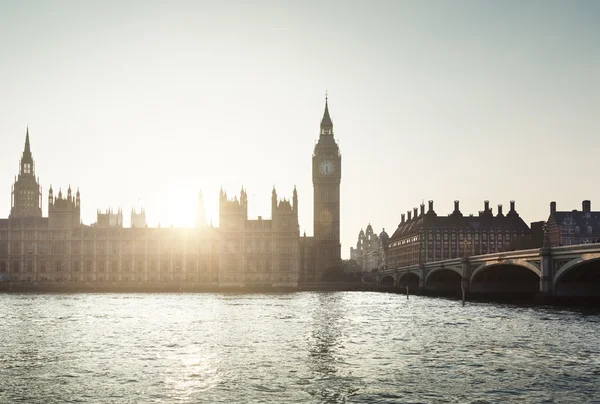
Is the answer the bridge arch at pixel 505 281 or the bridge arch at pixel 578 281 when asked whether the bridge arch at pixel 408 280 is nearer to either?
the bridge arch at pixel 505 281

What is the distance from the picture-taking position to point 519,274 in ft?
327

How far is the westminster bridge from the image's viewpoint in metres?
68.8

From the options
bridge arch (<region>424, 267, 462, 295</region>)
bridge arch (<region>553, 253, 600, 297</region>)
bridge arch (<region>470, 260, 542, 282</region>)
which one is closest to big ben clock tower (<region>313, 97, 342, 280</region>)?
bridge arch (<region>424, 267, 462, 295</region>)

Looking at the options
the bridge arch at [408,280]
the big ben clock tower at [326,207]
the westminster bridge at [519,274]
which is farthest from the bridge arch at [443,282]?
the big ben clock tower at [326,207]

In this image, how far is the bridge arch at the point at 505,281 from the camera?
9781 centimetres

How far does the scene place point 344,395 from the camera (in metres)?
26.3

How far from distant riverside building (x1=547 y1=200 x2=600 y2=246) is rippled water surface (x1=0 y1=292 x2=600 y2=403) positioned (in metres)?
107

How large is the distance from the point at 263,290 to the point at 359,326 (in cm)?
9974

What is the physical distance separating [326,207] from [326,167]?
11.4m

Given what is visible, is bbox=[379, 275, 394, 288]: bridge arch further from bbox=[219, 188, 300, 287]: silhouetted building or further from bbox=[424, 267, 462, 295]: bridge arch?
bbox=[424, 267, 462, 295]: bridge arch

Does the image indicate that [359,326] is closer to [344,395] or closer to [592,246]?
Result: [592,246]

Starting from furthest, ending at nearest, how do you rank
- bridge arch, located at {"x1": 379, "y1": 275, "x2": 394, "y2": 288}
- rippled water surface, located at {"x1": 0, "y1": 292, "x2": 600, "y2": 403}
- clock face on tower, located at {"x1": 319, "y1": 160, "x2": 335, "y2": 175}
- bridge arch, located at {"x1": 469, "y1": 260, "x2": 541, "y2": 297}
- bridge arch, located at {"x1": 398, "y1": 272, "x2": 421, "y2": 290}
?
1. clock face on tower, located at {"x1": 319, "y1": 160, "x2": 335, "y2": 175}
2. bridge arch, located at {"x1": 379, "y1": 275, "x2": 394, "y2": 288}
3. bridge arch, located at {"x1": 398, "y1": 272, "x2": 421, "y2": 290}
4. bridge arch, located at {"x1": 469, "y1": 260, "x2": 541, "y2": 297}
5. rippled water surface, located at {"x1": 0, "y1": 292, "x2": 600, "y2": 403}

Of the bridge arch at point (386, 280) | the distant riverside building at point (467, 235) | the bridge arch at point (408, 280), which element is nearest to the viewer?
the bridge arch at point (408, 280)

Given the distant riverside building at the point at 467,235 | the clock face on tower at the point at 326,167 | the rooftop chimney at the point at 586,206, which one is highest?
the clock face on tower at the point at 326,167
